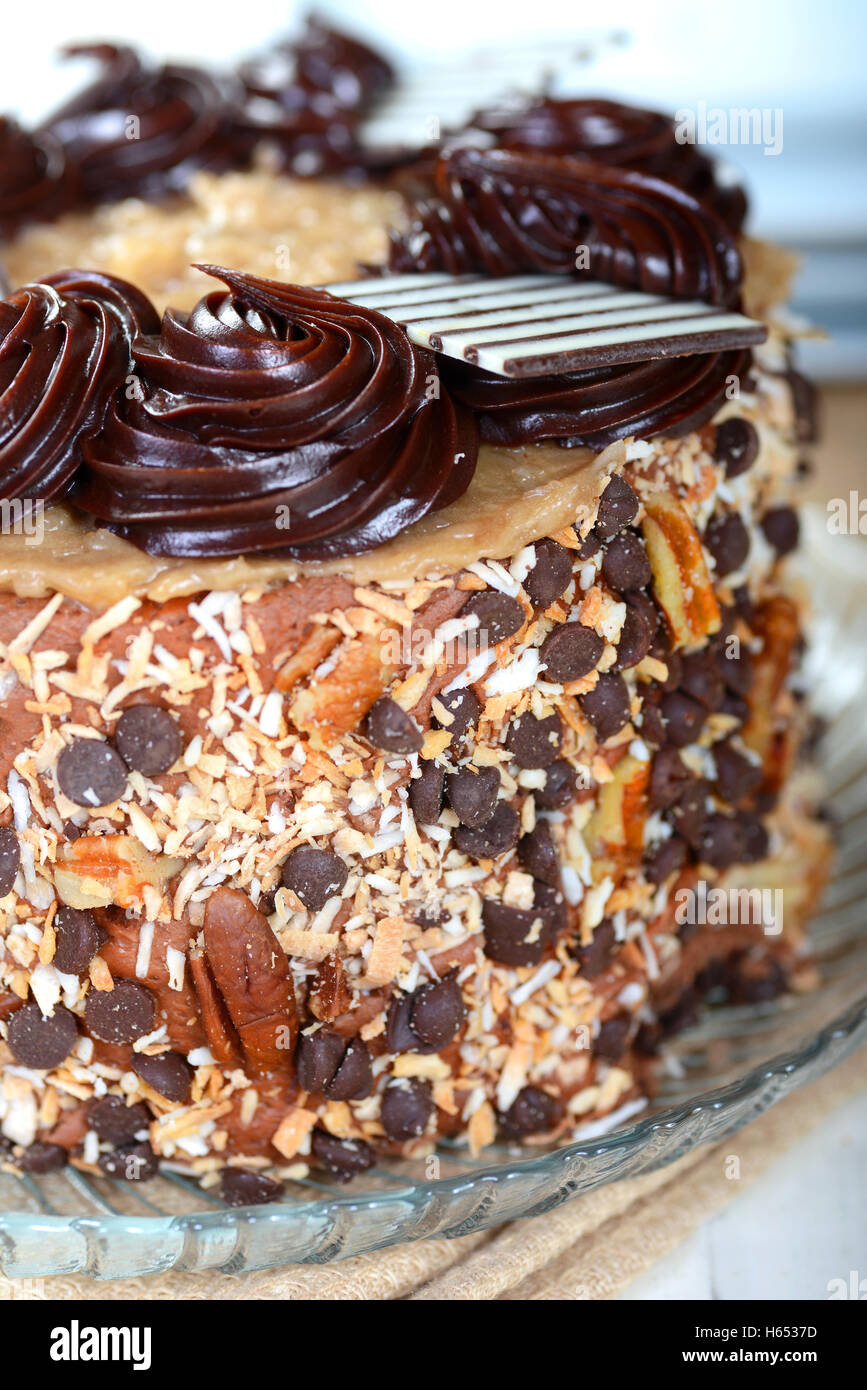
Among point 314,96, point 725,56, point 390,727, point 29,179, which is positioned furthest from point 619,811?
point 725,56

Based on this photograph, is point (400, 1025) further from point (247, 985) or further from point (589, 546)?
point (589, 546)

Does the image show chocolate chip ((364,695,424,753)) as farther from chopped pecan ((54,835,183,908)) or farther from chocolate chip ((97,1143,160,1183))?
chocolate chip ((97,1143,160,1183))

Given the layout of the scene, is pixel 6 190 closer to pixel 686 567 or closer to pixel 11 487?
pixel 11 487

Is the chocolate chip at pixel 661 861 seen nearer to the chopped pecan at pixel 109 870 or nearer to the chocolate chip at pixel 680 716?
the chocolate chip at pixel 680 716

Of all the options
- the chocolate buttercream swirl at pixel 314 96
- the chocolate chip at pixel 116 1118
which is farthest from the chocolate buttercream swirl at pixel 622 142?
the chocolate chip at pixel 116 1118

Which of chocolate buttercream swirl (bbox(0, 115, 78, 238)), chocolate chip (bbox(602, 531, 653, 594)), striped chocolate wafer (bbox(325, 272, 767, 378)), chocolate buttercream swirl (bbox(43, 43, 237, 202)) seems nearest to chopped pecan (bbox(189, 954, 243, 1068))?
chocolate chip (bbox(602, 531, 653, 594))

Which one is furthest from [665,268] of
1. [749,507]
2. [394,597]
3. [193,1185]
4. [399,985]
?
[193,1185]
